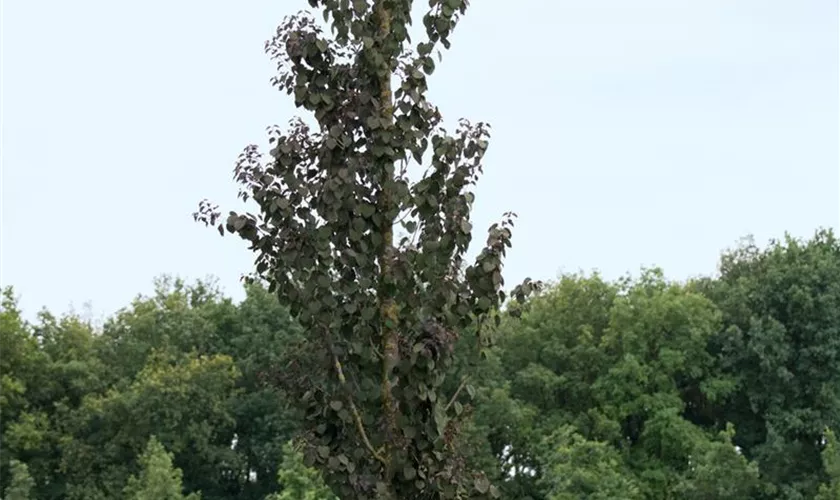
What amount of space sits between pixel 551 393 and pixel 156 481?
14221mm

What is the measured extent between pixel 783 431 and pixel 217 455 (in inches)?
720

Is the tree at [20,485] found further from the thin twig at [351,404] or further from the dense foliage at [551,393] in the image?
the thin twig at [351,404]

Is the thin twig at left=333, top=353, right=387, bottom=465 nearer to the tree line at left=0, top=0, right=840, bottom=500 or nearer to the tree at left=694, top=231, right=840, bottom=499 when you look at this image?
the tree line at left=0, top=0, right=840, bottom=500

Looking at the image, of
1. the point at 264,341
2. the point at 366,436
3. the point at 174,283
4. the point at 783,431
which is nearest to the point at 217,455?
the point at 264,341

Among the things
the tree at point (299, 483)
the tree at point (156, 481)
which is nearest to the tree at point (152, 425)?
the tree at point (156, 481)

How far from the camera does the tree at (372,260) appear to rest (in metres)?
7.32

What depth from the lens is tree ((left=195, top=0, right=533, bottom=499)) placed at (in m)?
7.32

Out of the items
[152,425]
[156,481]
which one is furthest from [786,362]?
[152,425]

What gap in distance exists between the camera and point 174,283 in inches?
2104

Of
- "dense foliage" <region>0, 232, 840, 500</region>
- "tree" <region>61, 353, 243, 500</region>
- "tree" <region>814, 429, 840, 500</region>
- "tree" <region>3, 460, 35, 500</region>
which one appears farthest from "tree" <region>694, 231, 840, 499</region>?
"tree" <region>3, 460, 35, 500</region>

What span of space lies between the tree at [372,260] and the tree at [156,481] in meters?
29.9

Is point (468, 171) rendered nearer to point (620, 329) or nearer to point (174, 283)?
point (620, 329)

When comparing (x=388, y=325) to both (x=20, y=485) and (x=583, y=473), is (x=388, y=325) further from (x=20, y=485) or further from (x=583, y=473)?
(x=20, y=485)

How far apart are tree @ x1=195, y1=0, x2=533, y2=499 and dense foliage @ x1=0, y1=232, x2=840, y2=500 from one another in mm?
29859
